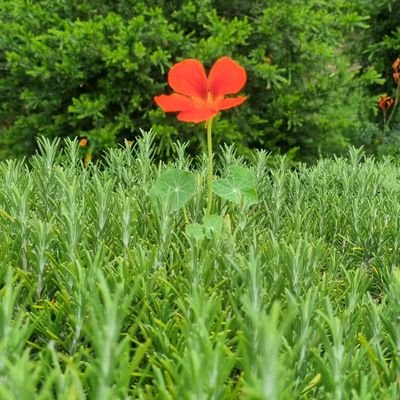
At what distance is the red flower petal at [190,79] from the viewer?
1267 mm

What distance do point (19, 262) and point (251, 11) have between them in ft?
16.5

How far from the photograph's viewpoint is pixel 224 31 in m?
5.02

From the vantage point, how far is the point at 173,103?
4.14 ft

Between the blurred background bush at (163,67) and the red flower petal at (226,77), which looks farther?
the blurred background bush at (163,67)

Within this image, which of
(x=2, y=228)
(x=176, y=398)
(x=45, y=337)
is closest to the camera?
(x=176, y=398)

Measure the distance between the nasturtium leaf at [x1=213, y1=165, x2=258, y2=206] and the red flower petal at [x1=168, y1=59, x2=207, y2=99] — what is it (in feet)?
0.69

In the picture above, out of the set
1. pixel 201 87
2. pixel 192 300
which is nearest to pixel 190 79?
pixel 201 87

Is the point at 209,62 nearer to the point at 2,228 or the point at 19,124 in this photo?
the point at 19,124

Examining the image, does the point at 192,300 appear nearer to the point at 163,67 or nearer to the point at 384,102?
the point at 163,67

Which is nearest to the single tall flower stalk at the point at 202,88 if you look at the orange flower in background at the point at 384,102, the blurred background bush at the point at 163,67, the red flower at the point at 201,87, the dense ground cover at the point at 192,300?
the red flower at the point at 201,87

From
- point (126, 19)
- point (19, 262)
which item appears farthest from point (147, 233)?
point (126, 19)

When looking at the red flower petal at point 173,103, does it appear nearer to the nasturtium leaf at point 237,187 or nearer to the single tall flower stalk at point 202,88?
the single tall flower stalk at point 202,88

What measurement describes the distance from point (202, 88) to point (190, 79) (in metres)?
0.03

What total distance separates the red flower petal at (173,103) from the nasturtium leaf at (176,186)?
144 millimetres
